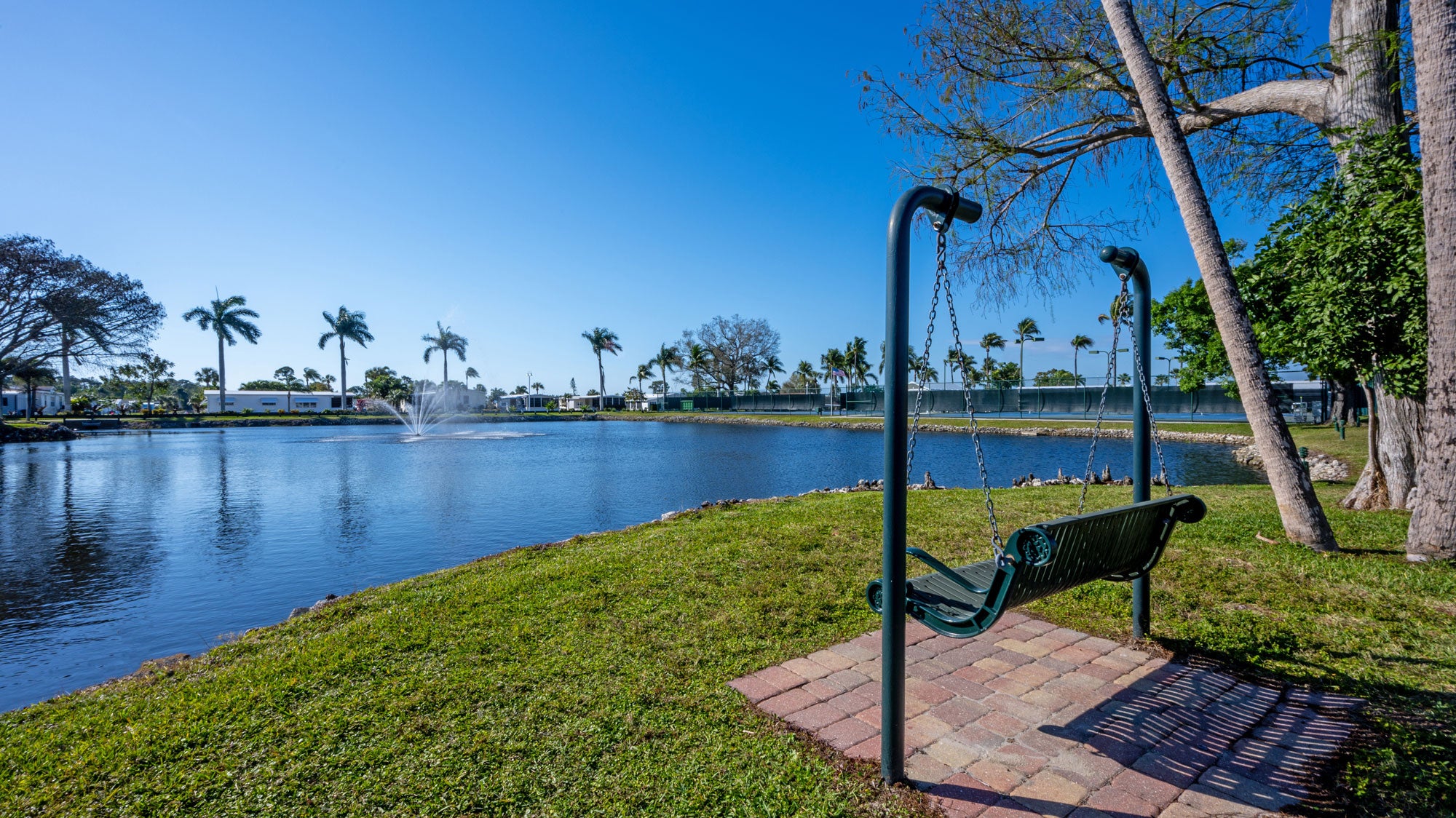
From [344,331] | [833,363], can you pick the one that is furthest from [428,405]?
[833,363]

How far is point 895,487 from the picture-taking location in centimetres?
243

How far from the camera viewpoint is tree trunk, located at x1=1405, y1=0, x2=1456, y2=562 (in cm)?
463

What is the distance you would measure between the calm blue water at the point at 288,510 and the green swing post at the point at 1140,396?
7.24 metres

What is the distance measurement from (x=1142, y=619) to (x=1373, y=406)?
5.83 meters

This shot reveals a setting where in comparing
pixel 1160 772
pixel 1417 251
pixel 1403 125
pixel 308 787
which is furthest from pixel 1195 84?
pixel 308 787

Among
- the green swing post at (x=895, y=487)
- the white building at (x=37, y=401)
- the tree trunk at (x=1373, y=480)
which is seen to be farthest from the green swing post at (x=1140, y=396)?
the white building at (x=37, y=401)

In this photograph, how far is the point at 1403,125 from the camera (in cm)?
571

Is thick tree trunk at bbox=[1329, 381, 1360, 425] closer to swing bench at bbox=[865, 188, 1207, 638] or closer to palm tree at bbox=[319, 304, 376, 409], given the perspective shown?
swing bench at bbox=[865, 188, 1207, 638]

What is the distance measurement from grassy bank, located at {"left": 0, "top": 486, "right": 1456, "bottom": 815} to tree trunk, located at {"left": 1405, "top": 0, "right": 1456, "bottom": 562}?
1.46 feet

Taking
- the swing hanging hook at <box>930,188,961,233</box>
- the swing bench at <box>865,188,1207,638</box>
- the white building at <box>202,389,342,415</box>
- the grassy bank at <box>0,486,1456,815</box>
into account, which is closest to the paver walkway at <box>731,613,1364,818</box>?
the grassy bank at <box>0,486,1456,815</box>

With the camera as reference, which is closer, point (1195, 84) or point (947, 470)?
point (1195, 84)

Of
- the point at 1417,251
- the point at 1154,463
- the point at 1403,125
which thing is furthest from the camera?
the point at 1154,463

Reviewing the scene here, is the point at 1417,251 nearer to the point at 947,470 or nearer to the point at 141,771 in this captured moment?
the point at 141,771

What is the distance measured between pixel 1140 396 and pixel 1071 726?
1926mm
